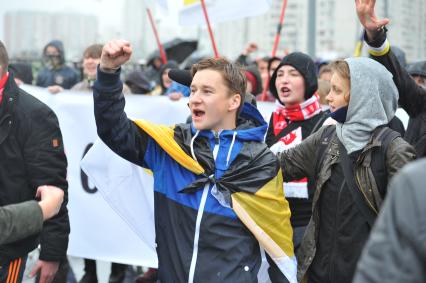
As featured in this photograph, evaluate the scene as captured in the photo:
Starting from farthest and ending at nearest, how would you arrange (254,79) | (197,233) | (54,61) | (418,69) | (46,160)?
(54,61)
(254,79)
(418,69)
(46,160)
(197,233)

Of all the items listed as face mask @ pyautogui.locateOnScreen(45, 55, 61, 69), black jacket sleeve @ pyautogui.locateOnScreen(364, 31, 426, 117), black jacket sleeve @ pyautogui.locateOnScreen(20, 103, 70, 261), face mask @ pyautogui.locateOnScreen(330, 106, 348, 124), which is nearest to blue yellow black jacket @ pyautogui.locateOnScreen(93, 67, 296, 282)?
face mask @ pyautogui.locateOnScreen(330, 106, 348, 124)

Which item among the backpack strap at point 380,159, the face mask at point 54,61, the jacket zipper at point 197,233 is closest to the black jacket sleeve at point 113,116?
the jacket zipper at point 197,233

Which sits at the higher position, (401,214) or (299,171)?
(401,214)

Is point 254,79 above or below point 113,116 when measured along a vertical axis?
below

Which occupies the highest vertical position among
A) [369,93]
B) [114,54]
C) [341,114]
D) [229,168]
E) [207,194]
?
[114,54]

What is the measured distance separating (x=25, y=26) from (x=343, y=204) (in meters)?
128

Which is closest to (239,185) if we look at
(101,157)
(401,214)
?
(101,157)

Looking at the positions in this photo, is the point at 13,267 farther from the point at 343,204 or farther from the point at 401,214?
the point at 401,214

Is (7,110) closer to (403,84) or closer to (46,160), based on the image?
(46,160)

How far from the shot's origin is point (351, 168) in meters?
3.57

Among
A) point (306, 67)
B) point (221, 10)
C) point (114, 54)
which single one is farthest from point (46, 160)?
point (221, 10)

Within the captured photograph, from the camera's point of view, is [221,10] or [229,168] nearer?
[229,168]

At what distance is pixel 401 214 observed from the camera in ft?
5.25

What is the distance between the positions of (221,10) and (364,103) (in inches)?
146
